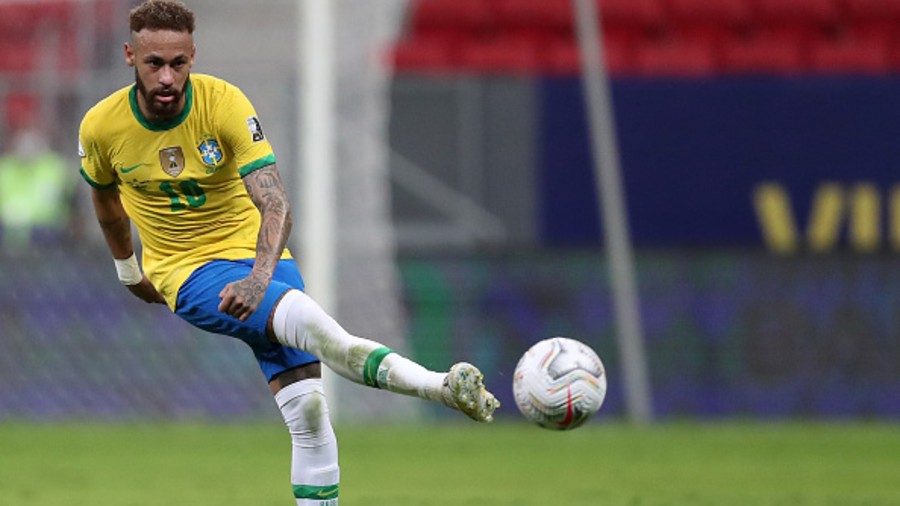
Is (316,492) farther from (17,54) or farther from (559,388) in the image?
(17,54)

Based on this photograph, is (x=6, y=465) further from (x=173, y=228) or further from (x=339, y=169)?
(x=173, y=228)

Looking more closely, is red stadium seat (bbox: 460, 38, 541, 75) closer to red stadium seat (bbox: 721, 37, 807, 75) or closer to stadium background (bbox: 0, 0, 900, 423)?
red stadium seat (bbox: 721, 37, 807, 75)

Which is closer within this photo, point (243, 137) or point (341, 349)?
point (341, 349)

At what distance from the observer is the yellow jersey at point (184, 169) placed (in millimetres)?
6879

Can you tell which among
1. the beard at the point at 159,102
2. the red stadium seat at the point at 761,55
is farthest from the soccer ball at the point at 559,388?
the red stadium seat at the point at 761,55

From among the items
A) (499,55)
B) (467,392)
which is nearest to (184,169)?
(467,392)

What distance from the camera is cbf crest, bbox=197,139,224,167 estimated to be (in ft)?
22.6

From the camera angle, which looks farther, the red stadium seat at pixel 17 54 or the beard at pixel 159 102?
the red stadium seat at pixel 17 54

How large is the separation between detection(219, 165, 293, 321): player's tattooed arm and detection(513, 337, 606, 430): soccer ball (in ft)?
3.40

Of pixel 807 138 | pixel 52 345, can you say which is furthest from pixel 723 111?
pixel 52 345

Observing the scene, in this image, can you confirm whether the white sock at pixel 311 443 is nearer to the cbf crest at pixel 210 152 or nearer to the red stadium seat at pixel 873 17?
the cbf crest at pixel 210 152

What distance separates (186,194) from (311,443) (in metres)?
1.10

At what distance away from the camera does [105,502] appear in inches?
393

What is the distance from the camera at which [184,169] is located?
693cm
